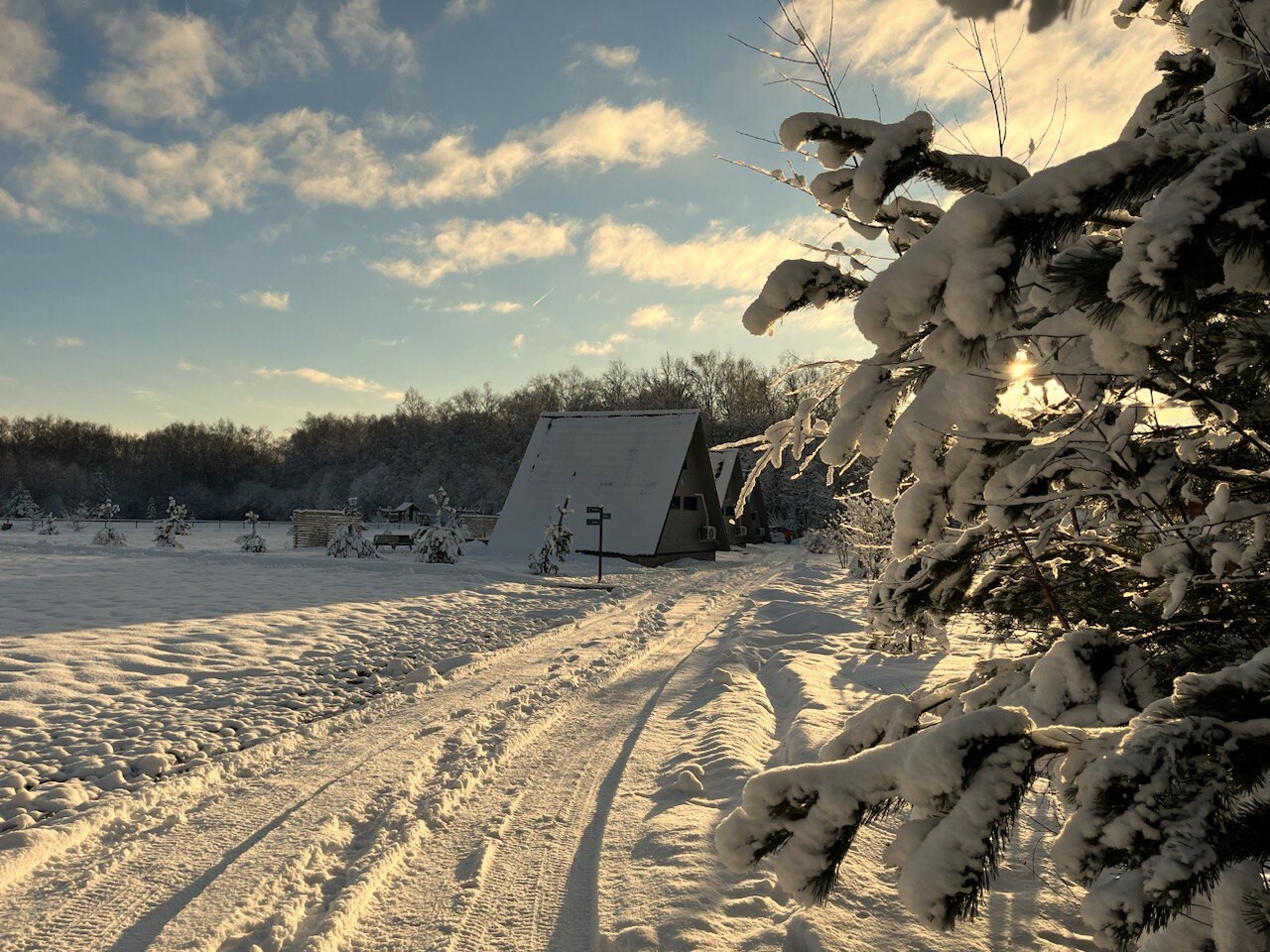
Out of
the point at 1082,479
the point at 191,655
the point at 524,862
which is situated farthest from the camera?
the point at 191,655

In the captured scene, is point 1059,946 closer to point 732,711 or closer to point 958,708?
point 958,708

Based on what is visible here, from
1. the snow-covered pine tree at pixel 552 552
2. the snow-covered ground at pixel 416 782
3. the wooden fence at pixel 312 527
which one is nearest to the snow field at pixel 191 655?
the snow-covered ground at pixel 416 782

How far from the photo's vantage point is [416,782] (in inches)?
207

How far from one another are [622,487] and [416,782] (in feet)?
76.3

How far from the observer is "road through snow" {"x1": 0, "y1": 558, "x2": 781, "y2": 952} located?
342cm

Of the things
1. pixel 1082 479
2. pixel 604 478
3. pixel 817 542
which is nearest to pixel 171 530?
pixel 604 478

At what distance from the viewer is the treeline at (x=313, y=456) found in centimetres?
7825

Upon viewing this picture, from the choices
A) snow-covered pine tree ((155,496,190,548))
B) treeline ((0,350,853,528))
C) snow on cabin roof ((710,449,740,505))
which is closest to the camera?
snow-covered pine tree ((155,496,190,548))

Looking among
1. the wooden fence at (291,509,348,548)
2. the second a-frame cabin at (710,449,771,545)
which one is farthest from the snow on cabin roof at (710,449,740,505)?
the wooden fence at (291,509,348,548)

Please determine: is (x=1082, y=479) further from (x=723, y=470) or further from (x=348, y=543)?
(x=723, y=470)

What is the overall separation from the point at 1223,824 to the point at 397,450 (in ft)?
309

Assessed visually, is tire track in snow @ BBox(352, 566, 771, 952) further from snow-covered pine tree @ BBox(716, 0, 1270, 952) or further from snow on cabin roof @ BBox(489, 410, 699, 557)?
snow on cabin roof @ BBox(489, 410, 699, 557)

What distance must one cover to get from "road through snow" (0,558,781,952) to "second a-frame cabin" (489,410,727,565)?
19699 millimetres

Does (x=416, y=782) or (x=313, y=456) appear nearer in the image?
(x=416, y=782)
